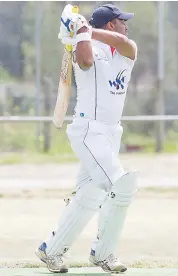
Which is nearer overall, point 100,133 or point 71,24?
point 71,24

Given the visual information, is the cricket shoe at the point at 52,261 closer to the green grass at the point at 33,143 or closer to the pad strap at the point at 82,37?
the pad strap at the point at 82,37

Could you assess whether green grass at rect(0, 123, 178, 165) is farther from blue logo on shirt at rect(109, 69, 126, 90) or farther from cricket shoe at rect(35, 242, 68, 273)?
blue logo on shirt at rect(109, 69, 126, 90)

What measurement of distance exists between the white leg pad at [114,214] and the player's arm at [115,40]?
0.73m

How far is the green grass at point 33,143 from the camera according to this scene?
14.4m

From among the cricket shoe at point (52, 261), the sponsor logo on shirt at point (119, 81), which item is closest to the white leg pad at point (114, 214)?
the cricket shoe at point (52, 261)

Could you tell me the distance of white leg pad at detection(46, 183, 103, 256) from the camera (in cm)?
605

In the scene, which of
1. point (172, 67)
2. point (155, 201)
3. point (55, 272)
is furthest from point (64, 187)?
point (55, 272)

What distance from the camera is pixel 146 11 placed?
14.7 m

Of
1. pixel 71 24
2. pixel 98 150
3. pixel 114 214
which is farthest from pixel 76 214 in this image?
pixel 71 24

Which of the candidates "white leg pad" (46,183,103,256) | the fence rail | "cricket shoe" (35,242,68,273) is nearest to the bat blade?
"white leg pad" (46,183,103,256)

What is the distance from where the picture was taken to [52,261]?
243 inches

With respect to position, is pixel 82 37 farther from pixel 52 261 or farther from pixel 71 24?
pixel 52 261

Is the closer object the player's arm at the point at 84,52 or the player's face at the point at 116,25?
the player's arm at the point at 84,52

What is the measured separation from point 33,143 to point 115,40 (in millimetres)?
8894
